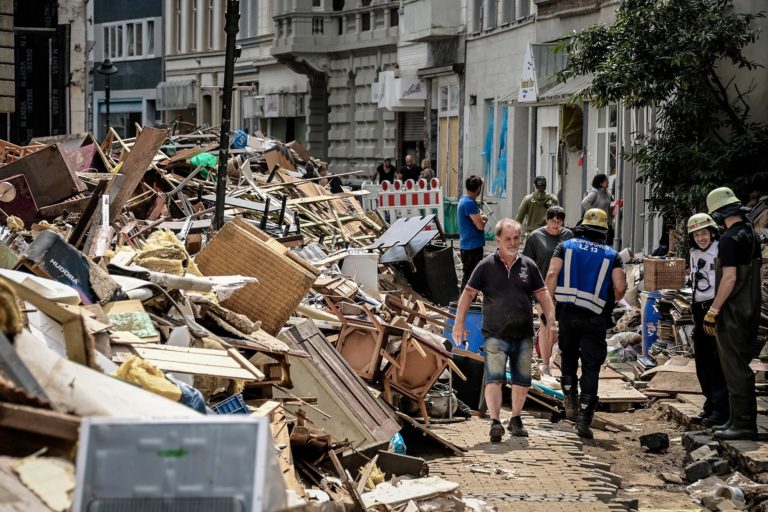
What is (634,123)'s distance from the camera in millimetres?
25469

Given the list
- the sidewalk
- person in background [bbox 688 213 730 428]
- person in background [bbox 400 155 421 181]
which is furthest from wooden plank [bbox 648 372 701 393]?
person in background [bbox 400 155 421 181]

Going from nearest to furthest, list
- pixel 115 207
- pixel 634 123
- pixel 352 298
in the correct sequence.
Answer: pixel 352 298 < pixel 115 207 < pixel 634 123

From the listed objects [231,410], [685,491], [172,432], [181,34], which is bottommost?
[685,491]

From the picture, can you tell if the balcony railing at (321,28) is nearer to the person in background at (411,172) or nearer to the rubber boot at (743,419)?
the person in background at (411,172)

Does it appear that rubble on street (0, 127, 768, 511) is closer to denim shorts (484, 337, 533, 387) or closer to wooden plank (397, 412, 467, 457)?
wooden plank (397, 412, 467, 457)

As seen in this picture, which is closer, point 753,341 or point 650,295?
point 753,341

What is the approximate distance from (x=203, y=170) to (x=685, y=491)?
11159 millimetres

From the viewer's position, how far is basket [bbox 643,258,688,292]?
16203 millimetres

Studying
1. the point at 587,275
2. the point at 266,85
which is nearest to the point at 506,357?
the point at 587,275

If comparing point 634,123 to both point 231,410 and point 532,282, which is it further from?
point 231,410

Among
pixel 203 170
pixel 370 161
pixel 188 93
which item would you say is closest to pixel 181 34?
pixel 188 93

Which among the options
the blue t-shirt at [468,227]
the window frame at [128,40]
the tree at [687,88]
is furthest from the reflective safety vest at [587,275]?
the window frame at [128,40]

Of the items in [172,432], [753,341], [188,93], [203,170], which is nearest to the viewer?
[172,432]

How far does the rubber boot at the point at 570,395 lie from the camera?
12266mm
